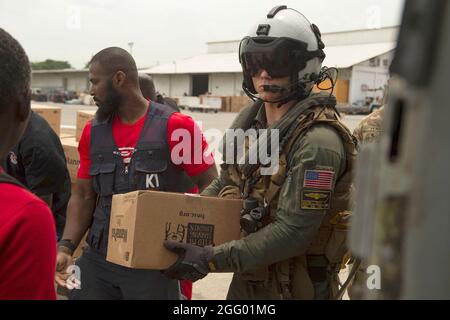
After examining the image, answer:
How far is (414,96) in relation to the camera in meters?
0.52

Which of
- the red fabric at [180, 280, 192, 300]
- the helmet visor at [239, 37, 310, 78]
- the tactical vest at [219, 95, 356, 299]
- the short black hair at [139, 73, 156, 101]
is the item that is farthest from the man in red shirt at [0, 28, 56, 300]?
the short black hair at [139, 73, 156, 101]

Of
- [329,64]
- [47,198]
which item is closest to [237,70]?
[329,64]

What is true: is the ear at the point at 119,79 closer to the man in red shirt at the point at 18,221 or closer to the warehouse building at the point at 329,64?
the man in red shirt at the point at 18,221

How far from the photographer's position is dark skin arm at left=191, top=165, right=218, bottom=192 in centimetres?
314

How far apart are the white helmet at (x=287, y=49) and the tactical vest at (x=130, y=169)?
77cm

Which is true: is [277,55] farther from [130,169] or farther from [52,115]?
[52,115]

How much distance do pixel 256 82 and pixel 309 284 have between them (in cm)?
91

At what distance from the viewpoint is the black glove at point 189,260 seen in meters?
2.14

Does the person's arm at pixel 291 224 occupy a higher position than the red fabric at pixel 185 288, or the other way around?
the person's arm at pixel 291 224

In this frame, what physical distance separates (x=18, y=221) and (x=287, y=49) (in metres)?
1.52

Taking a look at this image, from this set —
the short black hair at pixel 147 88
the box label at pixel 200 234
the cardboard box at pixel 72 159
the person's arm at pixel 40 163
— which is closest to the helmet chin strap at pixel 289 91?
the box label at pixel 200 234

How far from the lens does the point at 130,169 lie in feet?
9.60

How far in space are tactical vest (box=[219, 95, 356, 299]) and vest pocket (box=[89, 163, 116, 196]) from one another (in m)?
0.97

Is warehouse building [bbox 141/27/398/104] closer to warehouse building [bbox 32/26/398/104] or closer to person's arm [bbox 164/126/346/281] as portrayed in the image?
warehouse building [bbox 32/26/398/104]
